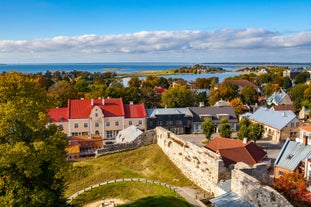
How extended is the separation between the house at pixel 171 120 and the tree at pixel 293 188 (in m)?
31.5

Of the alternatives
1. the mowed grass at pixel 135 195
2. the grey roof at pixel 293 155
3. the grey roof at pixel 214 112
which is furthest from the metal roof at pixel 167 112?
the mowed grass at pixel 135 195

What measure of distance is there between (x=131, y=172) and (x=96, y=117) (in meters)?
23.5

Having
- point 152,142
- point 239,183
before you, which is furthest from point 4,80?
point 152,142

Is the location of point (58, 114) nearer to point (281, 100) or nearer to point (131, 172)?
point (131, 172)

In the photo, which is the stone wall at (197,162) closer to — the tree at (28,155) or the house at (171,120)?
the tree at (28,155)

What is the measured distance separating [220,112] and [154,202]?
3770 centimetres

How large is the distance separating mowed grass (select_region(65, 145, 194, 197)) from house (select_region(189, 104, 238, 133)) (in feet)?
72.9

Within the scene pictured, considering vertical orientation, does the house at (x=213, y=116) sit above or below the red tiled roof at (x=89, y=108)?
below

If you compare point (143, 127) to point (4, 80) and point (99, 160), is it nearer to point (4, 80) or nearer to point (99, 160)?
point (99, 160)

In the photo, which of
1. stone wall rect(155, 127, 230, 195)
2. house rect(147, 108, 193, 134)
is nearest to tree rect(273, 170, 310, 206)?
stone wall rect(155, 127, 230, 195)

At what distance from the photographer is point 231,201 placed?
54.4ft

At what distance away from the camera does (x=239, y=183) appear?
16.8 metres

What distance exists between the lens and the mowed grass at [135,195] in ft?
61.7

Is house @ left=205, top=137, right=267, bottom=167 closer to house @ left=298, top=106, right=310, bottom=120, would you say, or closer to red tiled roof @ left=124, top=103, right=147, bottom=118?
red tiled roof @ left=124, top=103, right=147, bottom=118
